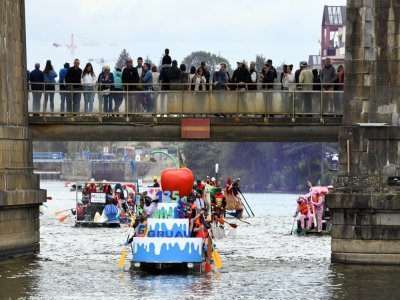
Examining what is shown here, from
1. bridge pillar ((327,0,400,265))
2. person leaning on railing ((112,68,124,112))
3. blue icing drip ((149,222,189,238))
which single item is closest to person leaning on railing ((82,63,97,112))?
person leaning on railing ((112,68,124,112))

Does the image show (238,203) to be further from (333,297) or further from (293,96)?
(333,297)

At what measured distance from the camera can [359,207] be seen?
46.6 metres

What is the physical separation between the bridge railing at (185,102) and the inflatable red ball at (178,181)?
4581 mm

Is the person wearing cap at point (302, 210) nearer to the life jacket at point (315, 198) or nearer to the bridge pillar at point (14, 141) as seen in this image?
the life jacket at point (315, 198)

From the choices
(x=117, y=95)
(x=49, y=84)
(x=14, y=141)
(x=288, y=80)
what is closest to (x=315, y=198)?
(x=288, y=80)

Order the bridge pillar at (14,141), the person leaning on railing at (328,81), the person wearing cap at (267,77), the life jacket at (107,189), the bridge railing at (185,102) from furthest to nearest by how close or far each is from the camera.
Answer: the life jacket at (107,189) < the person wearing cap at (267,77) < the bridge railing at (185,102) < the person leaning on railing at (328,81) < the bridge pillar at (14,141)

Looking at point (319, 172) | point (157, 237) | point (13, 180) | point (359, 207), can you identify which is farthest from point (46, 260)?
point (319, 172)

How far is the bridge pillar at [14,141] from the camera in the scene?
160ft

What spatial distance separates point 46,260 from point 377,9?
13.3 m

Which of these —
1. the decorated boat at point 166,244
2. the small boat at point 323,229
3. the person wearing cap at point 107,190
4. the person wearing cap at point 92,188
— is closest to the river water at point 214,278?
the decorated boat at point 166,244

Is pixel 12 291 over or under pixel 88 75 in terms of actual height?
under

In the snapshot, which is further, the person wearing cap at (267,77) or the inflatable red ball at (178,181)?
the person wearing cap at (267,77)

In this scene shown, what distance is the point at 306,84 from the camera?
181ft

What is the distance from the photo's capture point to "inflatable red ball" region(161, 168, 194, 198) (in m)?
51.2
